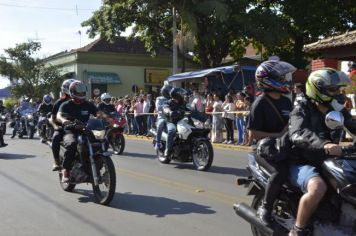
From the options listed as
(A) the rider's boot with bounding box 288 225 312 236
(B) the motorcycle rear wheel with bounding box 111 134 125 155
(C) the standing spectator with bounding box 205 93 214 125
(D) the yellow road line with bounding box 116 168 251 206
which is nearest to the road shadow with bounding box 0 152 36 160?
(B) the motorcycle rear wheel with bounding box 111 134 125 155

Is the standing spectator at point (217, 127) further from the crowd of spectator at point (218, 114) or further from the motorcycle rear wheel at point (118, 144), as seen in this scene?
the motorcycle rear wheel at point (118, 144)

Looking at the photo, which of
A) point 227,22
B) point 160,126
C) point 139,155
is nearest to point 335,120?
point 160,126

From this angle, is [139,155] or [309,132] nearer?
[309,132]

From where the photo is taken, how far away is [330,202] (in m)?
4.58

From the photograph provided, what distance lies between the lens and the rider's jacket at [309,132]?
459cm

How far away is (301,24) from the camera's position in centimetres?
3278

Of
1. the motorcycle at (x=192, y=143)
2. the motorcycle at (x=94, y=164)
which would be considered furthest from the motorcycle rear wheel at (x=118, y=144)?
the motorcycle at (x=94, y=164)

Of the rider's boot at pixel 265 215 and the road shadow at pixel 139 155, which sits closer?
the rider's boot at pixel 265 215

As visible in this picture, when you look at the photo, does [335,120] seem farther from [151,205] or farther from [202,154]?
[202,154]

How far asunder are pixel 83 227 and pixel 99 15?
2965 cm

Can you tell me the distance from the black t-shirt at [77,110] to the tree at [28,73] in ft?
122

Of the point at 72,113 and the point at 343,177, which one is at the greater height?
the point at 72,113

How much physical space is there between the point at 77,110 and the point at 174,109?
349 centimetres

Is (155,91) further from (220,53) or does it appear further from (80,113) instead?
(80,113)
